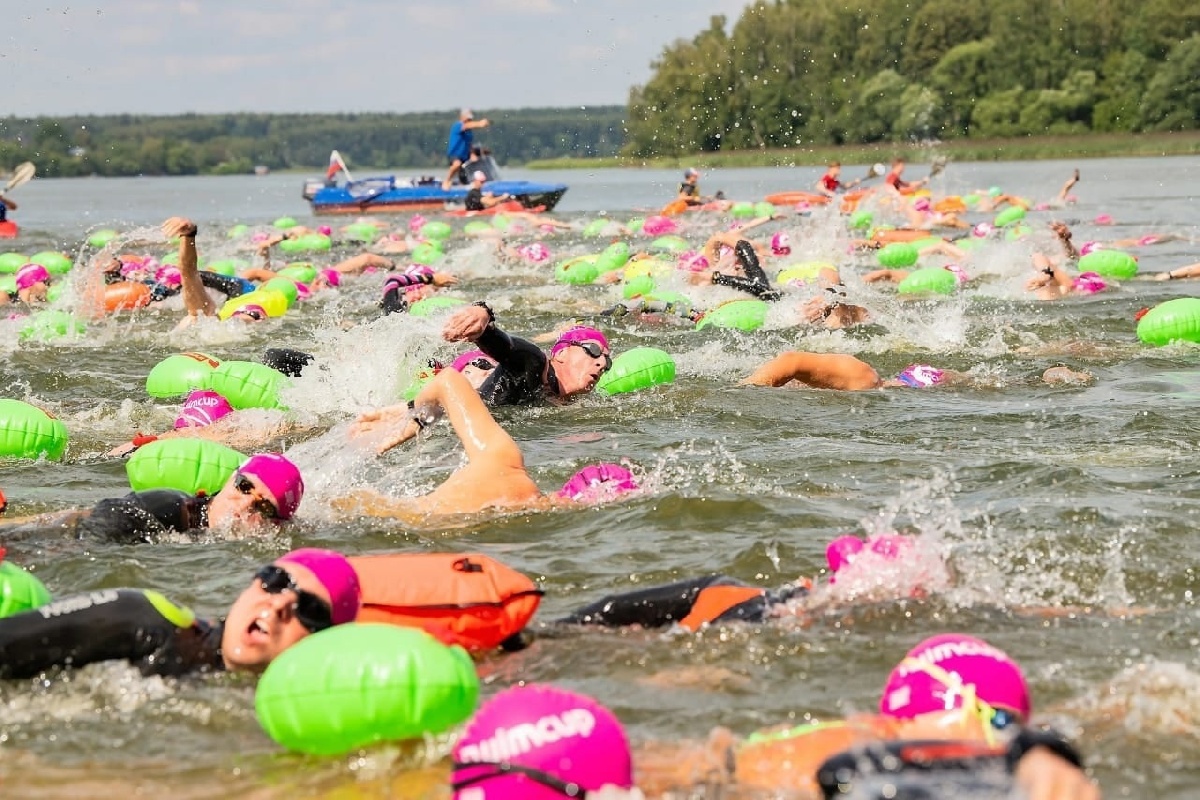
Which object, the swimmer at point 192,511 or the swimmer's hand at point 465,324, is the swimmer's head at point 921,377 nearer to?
the swimmer's hand at point 465,324

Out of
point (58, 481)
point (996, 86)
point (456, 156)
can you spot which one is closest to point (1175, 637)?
point (58, 481)

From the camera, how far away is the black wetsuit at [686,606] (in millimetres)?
5238

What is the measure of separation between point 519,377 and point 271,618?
14.6 feet

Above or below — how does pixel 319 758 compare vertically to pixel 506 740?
below

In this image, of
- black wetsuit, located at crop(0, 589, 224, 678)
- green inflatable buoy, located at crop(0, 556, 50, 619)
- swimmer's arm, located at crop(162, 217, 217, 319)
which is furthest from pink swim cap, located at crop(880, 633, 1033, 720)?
swimmer's arm, located at crop(162, 217, 217, 319)

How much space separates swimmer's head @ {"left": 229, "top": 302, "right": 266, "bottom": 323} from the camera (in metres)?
13.8

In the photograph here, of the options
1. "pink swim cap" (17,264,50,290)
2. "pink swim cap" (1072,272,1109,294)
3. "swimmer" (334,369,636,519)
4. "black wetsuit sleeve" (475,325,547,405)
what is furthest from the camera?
"pink swim cap" (17,264,50,290)

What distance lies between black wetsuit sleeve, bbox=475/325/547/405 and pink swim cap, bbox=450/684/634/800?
16.4 ft

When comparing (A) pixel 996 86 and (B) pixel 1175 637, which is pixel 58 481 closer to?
(B) pixel 1175 637

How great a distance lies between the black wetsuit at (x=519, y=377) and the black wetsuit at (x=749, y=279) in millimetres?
4990

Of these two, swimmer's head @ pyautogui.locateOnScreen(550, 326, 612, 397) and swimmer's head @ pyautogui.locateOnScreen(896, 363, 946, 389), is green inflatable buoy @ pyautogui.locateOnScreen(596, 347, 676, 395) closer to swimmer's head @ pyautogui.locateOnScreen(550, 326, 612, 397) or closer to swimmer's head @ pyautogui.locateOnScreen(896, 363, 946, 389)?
swimmer's head @ pyautogui.locateOnScreen(550, 326, 612, 397)

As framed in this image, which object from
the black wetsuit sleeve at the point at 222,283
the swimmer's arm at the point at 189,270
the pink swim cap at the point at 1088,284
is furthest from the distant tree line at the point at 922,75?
the swimmer's arm at the point at 189,270

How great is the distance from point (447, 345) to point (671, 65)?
74.7 meters

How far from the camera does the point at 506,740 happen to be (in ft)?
11.1
